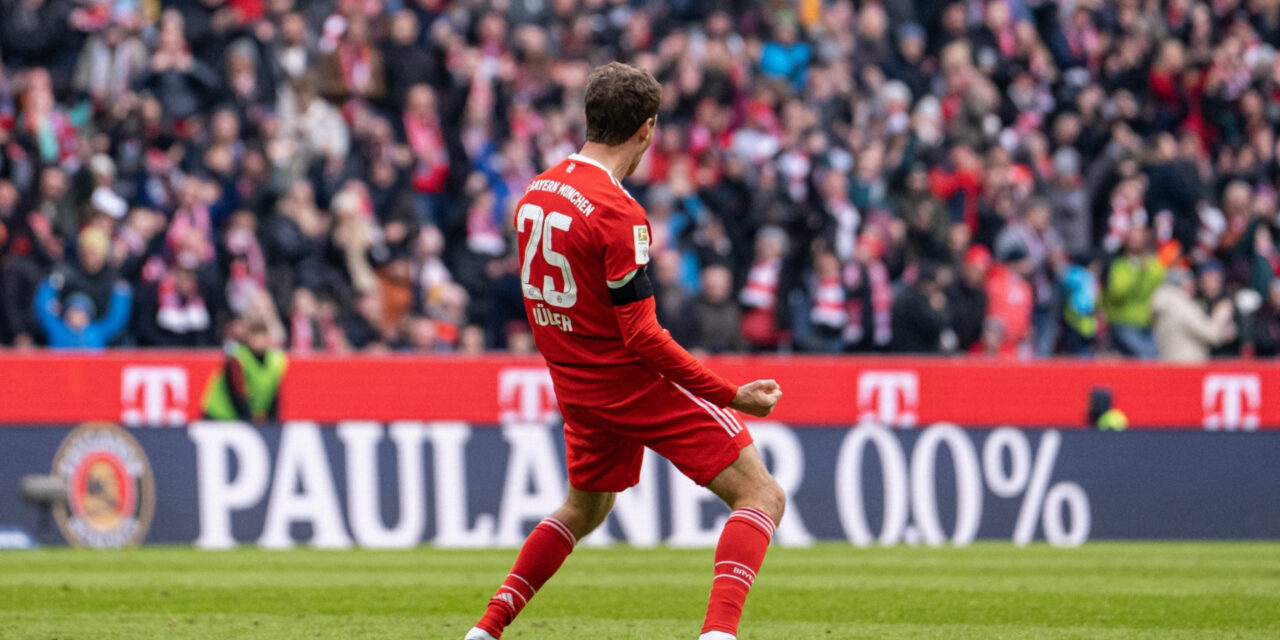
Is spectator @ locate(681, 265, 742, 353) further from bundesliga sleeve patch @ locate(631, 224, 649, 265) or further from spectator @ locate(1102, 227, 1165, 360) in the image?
bundesliga sleeve patch @ locate(631, 224, 649, 265)

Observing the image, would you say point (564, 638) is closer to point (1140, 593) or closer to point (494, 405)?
point (1140, 593)

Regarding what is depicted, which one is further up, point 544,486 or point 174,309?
point 174,309

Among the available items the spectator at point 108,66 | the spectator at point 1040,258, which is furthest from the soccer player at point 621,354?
the spectator at point 1040,258

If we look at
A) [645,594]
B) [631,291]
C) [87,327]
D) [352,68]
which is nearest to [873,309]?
[352,68]

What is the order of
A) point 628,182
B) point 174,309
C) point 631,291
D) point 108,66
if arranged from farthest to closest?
point 628,182
point 108,66
point 174,309
point 631,291

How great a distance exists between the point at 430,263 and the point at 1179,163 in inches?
361

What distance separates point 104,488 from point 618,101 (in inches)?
346

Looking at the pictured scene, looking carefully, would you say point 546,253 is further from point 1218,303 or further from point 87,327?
point 1218,303

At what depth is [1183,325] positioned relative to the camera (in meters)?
18.0

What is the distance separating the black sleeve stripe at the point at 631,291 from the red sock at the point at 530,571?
1068mm

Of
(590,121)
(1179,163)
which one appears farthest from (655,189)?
(590,121)

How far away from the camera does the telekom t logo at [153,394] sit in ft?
51.2

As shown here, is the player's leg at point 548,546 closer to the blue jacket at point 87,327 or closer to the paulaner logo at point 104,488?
the paulaner logo at point 104,488

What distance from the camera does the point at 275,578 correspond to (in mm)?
11062
